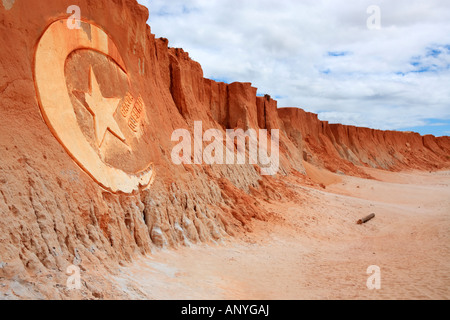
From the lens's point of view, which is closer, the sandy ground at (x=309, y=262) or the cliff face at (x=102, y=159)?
the cliff face at (x=102, y=159)

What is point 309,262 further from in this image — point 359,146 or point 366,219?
point 359,146

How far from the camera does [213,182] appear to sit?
435 inches

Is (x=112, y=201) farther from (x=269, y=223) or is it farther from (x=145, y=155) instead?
(x=269, y=223)

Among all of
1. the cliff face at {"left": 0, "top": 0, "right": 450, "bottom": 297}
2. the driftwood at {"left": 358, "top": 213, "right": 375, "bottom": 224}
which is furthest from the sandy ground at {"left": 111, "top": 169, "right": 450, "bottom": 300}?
the cliff face at {"left": 0, "top": 0, "right": 450, "bottom": 297}

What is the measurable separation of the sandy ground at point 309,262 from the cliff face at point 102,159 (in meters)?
0.68

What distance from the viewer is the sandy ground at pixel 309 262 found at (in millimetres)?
5934

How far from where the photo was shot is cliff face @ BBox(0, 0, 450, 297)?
4.81 m

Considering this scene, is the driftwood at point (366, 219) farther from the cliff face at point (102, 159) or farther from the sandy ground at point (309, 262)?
the cliff face at point (102, 159)

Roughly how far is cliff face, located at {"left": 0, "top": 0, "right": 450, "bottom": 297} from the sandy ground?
2.22 feet

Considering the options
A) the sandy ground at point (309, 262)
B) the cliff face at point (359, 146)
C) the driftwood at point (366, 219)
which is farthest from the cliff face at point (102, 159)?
the cliff face at point (359, 146)

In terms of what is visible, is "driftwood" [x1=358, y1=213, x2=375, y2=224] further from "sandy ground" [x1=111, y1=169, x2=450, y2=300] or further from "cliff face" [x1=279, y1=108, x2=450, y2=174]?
"cliff face" [x1=279, y1=108, x2=450, y2=174]

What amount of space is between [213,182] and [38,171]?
6457 mm
